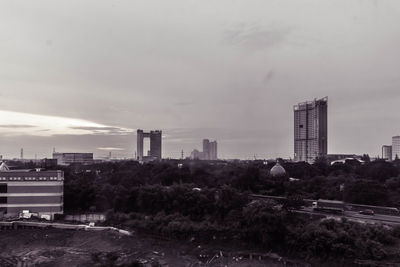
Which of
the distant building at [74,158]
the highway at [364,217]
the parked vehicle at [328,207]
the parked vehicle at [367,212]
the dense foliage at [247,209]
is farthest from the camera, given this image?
the distant building at [74,158]

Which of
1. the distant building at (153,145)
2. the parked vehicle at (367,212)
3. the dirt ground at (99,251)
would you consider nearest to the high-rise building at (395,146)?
the distant building at (153,145)

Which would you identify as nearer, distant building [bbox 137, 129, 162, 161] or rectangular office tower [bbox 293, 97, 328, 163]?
rectangular office tower [bbox 293, 97, 328, 163]

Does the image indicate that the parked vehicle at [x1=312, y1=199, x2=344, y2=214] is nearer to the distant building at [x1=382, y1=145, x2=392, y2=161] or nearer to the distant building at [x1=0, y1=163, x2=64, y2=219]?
the distant building at [x1=0, y1=163, x2=64, y2=219]

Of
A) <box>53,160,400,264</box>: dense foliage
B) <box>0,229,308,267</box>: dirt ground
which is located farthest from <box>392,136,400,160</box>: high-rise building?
<box>0,229,308,267</box>: dirt ground

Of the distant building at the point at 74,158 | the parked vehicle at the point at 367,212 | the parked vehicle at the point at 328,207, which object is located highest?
the distant building at the point at 74,158

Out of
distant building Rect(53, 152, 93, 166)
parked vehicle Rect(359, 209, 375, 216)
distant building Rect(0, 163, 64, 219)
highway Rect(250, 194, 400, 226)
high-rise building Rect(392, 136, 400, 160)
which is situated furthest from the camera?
distant building Rect(53, 152, 93, 166)

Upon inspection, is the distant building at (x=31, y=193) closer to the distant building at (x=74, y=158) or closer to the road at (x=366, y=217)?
the road at (x=366, y=217)

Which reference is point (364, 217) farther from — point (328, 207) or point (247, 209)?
point (247, 209)
